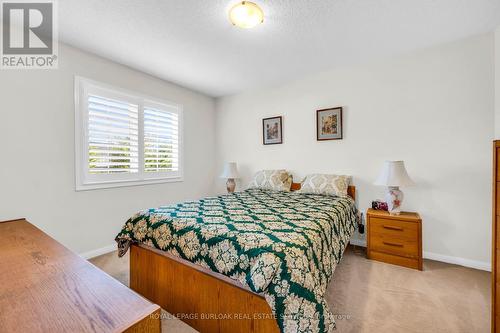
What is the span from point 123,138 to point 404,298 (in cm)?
345

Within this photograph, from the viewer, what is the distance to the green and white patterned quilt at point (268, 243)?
3.49 ft

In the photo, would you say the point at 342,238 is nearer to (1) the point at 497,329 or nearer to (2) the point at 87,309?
(1) the point at 497,329

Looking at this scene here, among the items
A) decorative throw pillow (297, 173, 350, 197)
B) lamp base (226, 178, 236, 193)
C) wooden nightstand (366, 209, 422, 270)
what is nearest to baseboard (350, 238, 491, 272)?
wooden nightstand (366, 209, 422, 270)

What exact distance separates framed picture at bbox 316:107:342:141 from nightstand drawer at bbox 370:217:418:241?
1.21 meters

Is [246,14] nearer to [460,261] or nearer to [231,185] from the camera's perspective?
[231,185]

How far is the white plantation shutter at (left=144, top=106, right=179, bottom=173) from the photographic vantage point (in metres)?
3.17

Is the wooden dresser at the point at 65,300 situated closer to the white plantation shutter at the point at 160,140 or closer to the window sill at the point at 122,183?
the window sill at the point at 122,183

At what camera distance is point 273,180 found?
10.7 ft

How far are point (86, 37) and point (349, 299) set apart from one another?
3506mm

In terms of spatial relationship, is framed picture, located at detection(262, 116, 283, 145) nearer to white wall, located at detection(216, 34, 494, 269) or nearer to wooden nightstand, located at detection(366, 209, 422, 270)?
white wall, located at detection(216, 34, 494, 269)

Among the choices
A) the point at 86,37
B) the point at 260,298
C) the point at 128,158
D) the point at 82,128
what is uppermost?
the point at 86,37

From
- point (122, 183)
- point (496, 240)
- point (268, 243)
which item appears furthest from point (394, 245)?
point (122, 183)

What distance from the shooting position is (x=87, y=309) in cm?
62

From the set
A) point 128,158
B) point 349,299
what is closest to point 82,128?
point 128,158
